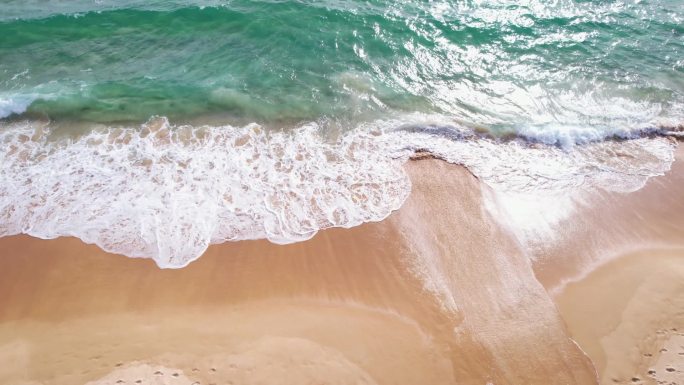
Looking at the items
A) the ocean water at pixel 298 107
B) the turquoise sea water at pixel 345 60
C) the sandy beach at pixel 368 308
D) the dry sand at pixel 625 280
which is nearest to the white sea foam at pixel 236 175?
the ocean water at pixel 298 107

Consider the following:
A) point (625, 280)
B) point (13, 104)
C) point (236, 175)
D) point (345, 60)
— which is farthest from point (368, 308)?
point (13, 104)

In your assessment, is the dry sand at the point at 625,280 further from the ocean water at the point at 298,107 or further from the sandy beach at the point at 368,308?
the ocean water at the point at 298,107

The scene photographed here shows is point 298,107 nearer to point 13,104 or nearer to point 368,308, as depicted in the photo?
point 368,308

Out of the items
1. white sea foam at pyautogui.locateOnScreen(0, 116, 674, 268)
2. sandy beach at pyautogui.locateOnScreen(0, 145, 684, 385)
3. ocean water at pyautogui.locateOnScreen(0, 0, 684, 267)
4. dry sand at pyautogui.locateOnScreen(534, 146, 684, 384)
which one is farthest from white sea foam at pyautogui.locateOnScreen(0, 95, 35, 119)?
dry sand at pyautogui.locateOnScreen(534, 146, 684, 384)

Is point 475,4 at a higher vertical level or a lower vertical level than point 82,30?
higher

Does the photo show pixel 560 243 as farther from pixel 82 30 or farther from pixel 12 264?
pixel 82 30

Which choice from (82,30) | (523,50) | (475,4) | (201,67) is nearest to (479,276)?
(523,50)

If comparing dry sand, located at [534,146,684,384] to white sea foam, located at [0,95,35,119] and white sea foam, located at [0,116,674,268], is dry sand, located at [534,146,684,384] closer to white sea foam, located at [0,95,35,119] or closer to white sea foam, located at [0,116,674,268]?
white sea foam, located at [0,116,674,268]
